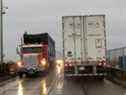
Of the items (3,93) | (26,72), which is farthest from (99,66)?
(26,72)

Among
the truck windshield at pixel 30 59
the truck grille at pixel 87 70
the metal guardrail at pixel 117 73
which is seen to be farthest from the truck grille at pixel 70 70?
the truck windshield at pixel 30 59

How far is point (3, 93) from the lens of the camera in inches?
960

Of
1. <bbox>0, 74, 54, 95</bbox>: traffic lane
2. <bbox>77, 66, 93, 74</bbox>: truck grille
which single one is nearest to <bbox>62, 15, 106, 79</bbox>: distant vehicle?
<bbox>77, 66, 93, 74</bbox>: truck grille

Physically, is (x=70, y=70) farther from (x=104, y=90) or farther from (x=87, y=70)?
(x=104, y=90)

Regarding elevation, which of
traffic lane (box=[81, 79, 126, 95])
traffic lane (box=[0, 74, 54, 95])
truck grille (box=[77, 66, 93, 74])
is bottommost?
traffic lane (box=[0, 74, 54, 95])

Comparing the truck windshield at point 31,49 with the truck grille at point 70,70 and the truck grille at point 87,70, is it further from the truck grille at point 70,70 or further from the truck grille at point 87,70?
the truck grille at point 87,70

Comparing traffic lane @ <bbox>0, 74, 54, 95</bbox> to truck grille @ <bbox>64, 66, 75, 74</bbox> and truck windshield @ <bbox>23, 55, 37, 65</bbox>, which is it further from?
truck windshield @ <bbox>23, 55, 37, 65</bbox>

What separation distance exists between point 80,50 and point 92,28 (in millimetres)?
1730

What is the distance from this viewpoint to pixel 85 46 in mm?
31109

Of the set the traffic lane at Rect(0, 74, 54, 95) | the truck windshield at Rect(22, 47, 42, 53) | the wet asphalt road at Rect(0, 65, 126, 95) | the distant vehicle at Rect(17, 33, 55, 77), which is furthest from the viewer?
the truck windshield at Rect(22, 47, 42, 53)

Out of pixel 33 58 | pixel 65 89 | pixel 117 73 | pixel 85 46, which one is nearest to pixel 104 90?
pixel 65 89

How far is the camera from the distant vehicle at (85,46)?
30.8 meters

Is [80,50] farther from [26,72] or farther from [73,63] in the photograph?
[26,72]

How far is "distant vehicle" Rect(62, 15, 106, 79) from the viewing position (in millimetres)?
30781
